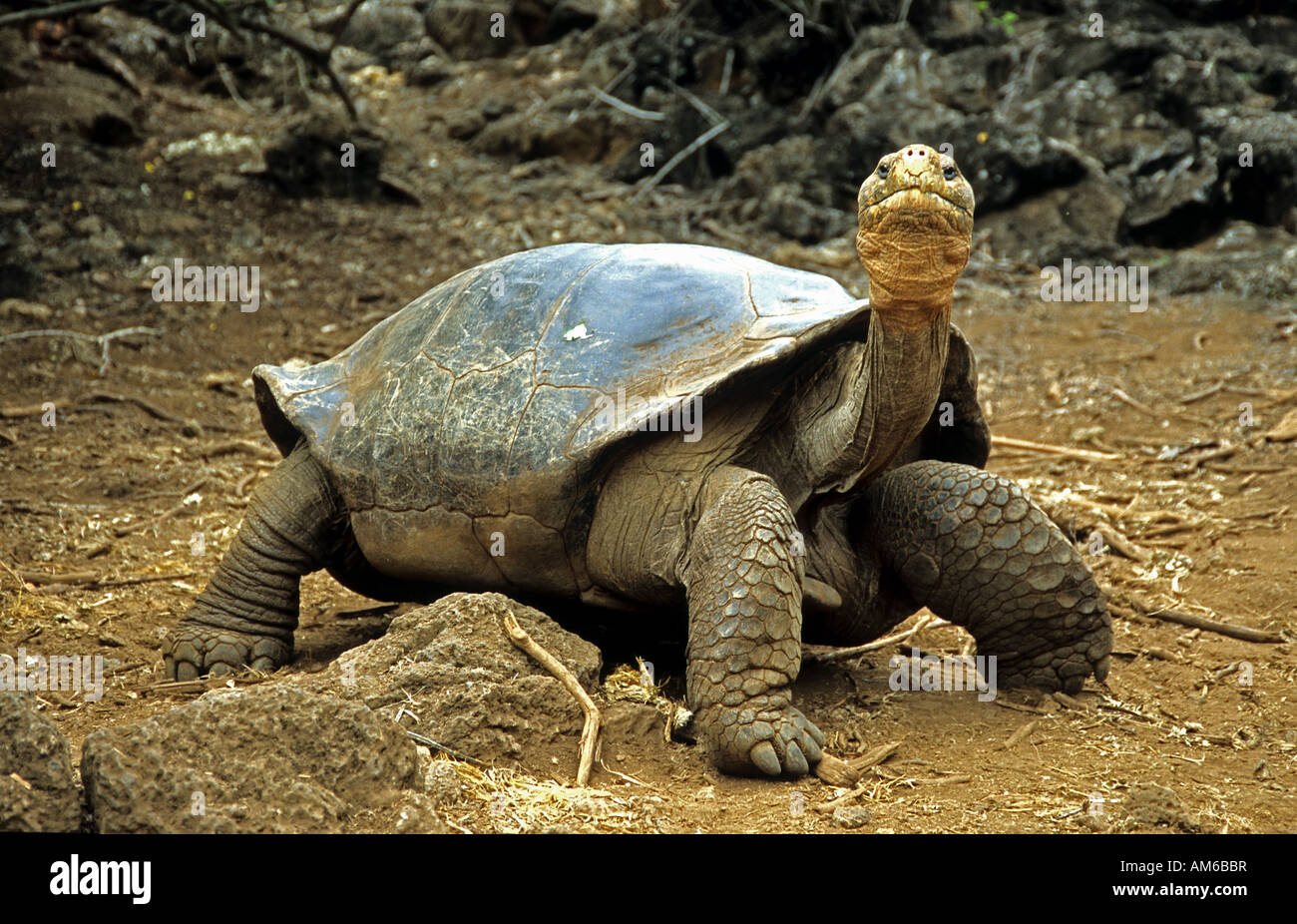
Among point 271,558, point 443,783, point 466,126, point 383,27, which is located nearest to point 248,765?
point 443,783

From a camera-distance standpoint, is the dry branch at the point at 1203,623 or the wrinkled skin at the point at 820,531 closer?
the wrinkled skin at the point at 820,531

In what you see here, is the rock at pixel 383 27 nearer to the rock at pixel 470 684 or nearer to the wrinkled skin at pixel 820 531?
the wrinkled skin at pixel 820 531

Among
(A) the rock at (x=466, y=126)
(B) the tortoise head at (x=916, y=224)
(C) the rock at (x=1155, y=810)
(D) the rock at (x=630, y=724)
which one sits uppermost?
(A) the rock at (x=466, y=126)

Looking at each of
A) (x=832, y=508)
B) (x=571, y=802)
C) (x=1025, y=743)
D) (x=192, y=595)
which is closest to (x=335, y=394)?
(x=192, y=595)

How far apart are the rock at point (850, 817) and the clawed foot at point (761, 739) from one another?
1.05ft

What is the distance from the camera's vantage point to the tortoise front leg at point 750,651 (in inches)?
129

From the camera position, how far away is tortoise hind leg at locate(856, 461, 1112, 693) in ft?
12.8

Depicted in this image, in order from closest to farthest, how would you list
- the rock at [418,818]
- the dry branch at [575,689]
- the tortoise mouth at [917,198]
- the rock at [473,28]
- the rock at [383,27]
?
1. the rock at [418,818]
2. the tortoise mouth at [917,198]
3. the dry branch at [575,689]
4. the rock at [473,28]
5. the rock at [383,27]

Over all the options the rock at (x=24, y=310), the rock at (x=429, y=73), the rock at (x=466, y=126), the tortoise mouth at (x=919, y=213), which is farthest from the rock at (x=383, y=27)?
the tortoise mouth at (x=919, y=213)

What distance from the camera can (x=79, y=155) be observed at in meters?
11.4

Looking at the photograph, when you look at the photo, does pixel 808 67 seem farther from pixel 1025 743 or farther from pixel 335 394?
pixel 1025 743

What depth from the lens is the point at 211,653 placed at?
4.50m

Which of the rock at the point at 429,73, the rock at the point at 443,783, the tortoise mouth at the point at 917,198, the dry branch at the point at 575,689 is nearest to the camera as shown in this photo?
the rock at the point at 443,783

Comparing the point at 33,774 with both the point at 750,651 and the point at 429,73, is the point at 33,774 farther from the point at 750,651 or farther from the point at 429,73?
the point at 429,73
